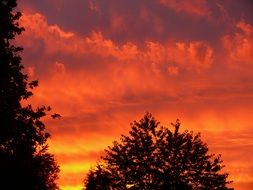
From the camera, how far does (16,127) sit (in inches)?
1134

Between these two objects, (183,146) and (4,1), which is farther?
(183,146)

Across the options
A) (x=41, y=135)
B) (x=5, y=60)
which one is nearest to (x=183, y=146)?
(x=41, y=135)

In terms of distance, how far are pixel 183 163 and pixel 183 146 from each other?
4.86ft

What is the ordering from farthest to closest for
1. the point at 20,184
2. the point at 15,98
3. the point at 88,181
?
the point at 88,181, the point at 15,98, the point at 20,184

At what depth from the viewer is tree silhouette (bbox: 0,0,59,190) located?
2783cm

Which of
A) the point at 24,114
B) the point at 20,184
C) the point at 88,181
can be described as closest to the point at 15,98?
the point at 24,114

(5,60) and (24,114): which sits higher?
(5,60)

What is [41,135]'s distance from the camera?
1194 inches

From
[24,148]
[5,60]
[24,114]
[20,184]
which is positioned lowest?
[20,184]

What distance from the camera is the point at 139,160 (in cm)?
3700

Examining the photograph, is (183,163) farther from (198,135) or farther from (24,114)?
(24,114)

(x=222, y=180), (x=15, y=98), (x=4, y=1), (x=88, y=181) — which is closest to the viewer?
(x=15, y=98)

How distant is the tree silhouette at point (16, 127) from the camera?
27828 millimetres

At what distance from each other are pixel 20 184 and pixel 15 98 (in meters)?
4.85
